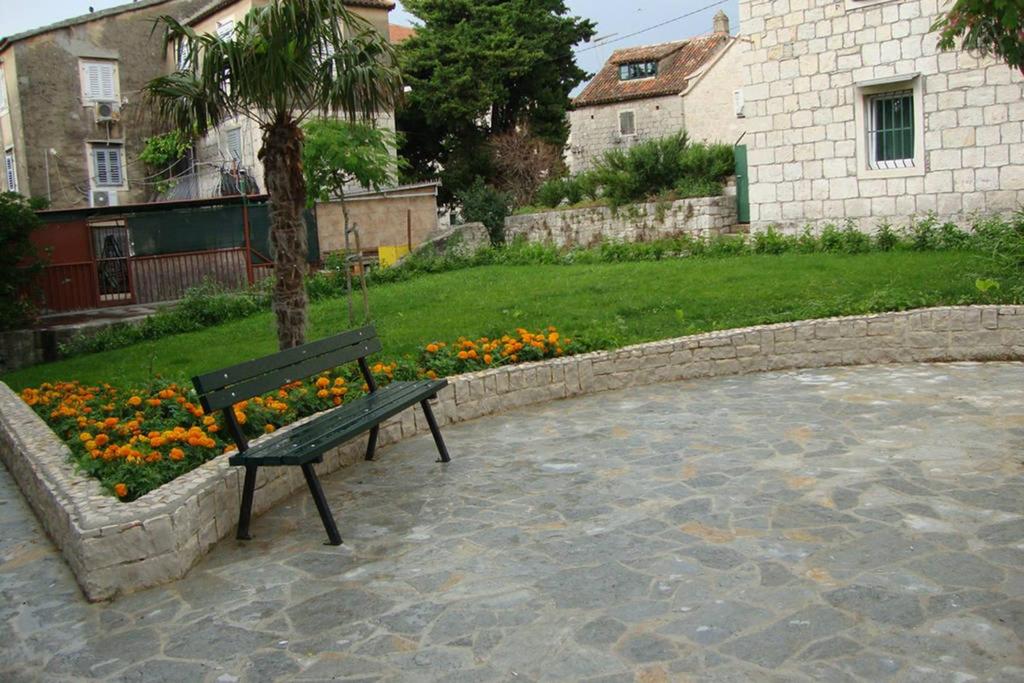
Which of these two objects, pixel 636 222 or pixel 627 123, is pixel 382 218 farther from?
pixel 627 123

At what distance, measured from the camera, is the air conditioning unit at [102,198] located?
100 ft

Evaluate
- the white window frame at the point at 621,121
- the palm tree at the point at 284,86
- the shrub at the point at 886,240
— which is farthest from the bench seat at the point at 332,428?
the white window frame at the point at 621,121

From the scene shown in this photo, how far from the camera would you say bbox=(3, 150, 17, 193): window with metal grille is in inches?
1214

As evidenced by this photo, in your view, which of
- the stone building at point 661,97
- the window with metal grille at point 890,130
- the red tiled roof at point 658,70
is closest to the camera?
the window with metal grille at point 890,130

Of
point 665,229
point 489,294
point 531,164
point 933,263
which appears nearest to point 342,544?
point 489,294

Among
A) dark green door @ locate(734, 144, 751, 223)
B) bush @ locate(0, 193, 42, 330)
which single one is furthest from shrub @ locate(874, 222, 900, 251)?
bush @ locate(0, 193, 42, 330)

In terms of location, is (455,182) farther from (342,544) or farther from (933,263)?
(342,544)

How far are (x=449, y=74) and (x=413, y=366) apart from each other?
26232mm

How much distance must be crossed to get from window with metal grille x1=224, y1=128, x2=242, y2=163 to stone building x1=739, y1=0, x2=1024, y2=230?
1569cm

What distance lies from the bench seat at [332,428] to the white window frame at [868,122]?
13.2 m

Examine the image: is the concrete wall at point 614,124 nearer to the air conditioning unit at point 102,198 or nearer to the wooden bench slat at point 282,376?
the air conditioning unit at point 102,198

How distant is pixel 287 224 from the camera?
952 cm

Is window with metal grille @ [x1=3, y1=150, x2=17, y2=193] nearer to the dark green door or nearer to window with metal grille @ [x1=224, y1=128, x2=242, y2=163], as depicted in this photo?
window with metal grille @ [x1=224, y1=128, x2=242, y2=163]

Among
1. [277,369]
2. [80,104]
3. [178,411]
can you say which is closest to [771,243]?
[178,411]
